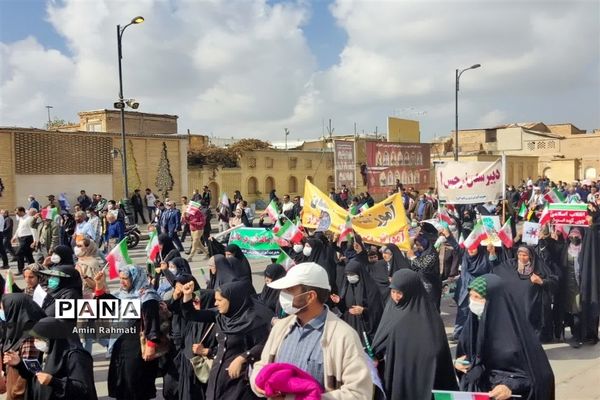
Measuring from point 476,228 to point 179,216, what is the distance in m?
8.53

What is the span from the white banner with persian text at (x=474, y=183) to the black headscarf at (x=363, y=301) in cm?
695

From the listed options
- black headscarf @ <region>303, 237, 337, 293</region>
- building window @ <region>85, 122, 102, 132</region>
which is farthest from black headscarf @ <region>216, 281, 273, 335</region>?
building window @ <region>85, 122, 102, 132</region>

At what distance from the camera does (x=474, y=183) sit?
12.9 m

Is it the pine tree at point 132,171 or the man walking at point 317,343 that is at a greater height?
the pine tree at point 132,171

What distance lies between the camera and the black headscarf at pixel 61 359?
3848mm

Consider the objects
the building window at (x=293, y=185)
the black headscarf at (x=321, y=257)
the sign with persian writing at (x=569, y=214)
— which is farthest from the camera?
the building window at (x=293, y=185)

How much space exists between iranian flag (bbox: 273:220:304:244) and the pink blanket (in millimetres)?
7308

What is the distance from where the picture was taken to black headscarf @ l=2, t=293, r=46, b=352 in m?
4.03

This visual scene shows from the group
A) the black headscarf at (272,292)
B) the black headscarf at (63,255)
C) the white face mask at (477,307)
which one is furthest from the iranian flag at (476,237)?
the black headscarf at (63,255)

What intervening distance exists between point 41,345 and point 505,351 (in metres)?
2.86

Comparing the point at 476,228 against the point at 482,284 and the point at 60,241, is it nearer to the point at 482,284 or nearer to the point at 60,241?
the point at 482,284

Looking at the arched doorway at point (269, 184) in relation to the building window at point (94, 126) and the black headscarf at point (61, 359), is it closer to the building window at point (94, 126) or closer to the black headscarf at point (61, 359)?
the building window at point (94, 126)

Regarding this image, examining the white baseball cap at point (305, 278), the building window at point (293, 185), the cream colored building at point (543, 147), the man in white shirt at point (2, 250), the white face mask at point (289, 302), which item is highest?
the cream colored building at point (543, 147)

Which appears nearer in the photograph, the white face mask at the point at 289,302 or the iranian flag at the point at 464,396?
→ the white face mask at the point at 289,302
